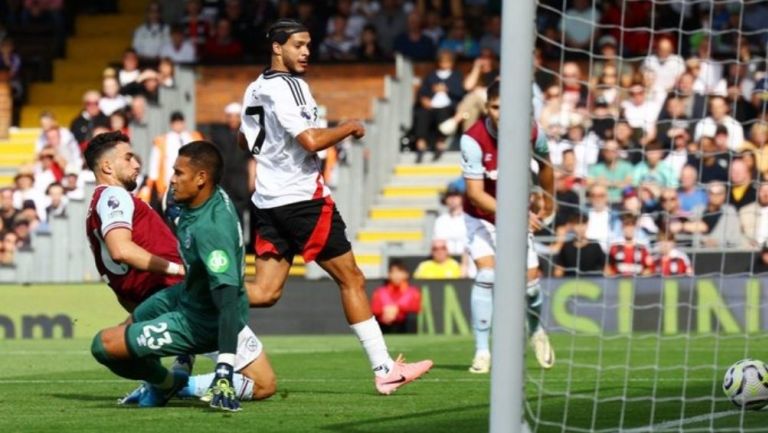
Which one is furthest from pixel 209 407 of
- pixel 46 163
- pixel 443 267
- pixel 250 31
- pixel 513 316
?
pixel 250 31

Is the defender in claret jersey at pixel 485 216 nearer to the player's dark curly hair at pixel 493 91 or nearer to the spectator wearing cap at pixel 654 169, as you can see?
the player's dark curly hair at pixel 493 91

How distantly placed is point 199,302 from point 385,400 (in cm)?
139

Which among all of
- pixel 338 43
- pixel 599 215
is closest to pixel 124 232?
pixel 599 215

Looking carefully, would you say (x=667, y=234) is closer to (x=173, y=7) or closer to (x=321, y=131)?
(x=321, y=131)

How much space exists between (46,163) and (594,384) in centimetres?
1457

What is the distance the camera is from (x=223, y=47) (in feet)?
85.6

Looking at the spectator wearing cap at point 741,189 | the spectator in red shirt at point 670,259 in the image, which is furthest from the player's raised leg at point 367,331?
the spectator in red shirt at point 670,259

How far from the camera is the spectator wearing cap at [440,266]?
20281mm

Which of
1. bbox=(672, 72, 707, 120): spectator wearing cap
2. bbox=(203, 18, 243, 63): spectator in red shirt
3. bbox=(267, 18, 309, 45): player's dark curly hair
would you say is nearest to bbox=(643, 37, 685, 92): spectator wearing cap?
bbox=(672, 72, 707, 120): spectator wearing cap

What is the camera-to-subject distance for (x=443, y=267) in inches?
801

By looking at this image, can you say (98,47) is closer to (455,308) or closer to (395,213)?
(395,213)

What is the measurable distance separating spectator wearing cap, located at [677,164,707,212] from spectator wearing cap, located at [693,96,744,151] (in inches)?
15.1

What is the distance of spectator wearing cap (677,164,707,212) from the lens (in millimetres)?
18281

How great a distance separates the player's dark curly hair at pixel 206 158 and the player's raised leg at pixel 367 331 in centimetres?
134
